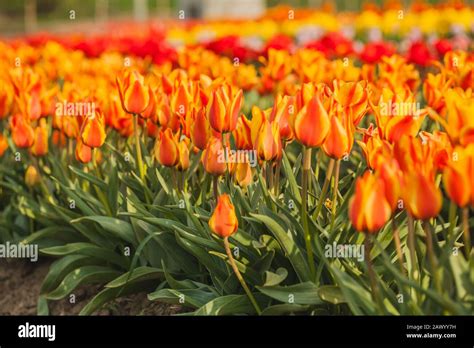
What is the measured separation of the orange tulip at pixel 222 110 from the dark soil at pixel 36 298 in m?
0.78

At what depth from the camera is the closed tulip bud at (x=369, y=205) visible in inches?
83.4

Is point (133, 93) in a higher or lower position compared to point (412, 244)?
higher

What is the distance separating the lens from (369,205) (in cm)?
213

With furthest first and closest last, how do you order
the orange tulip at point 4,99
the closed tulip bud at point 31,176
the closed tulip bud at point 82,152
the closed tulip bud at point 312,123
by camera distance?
the orange tulip at point 4,99
the closed tulip bud at point 31,176
the closed tulip bud at point 82,152
the closed tulip bud at point 312,123

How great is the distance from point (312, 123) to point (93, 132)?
1.31m

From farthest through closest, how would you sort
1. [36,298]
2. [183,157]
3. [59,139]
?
1. [59,139]
2. [36,298]
3. [183,157]

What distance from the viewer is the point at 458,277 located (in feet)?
7.45

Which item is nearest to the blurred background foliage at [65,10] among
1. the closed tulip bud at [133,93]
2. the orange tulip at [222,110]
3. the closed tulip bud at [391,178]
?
the closed tulip bud at [133,93]

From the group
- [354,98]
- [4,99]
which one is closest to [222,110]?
[354,98]

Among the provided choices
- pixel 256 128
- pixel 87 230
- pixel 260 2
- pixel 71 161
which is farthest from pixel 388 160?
pixel 260 2

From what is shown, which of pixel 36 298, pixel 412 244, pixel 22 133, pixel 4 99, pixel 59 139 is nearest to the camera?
pixel 412 244
